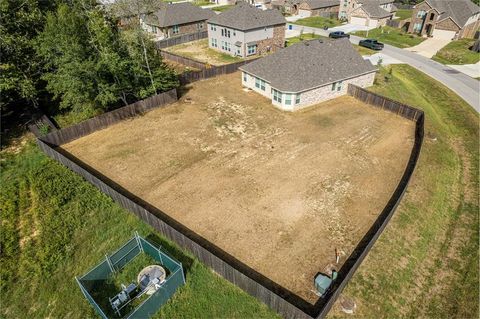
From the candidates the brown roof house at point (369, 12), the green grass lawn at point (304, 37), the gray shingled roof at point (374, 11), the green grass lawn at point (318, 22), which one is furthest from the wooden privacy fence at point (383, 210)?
the green grass lawn at point (318, 22)

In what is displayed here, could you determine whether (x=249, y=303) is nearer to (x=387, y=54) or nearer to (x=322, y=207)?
(x=322, y=207)

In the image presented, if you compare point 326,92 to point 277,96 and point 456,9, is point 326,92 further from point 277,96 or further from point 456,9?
point 456,9

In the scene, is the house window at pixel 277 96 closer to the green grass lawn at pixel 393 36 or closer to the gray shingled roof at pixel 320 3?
the green grass lawn at pixel 393 36

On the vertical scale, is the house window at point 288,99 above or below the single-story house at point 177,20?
below

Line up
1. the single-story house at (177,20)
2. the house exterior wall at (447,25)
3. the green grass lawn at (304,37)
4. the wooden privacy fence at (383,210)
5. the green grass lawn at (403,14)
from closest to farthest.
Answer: the wooden privacy fence at (383,210)
the house exterior wall at (447,25)
the single-story house at (177,20)
the green grass lawn at (304,37)
the green grass lawn at (403,14)

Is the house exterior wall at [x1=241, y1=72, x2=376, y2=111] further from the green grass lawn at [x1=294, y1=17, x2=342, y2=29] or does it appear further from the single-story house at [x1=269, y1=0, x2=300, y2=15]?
the single-story house at [x1=269, y1=0, x2=300, y2=15]

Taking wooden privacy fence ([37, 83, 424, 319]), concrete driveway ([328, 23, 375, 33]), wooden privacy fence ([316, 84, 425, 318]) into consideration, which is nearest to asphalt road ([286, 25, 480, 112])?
wooden privacy fence ([316, 84, 425, 318])
